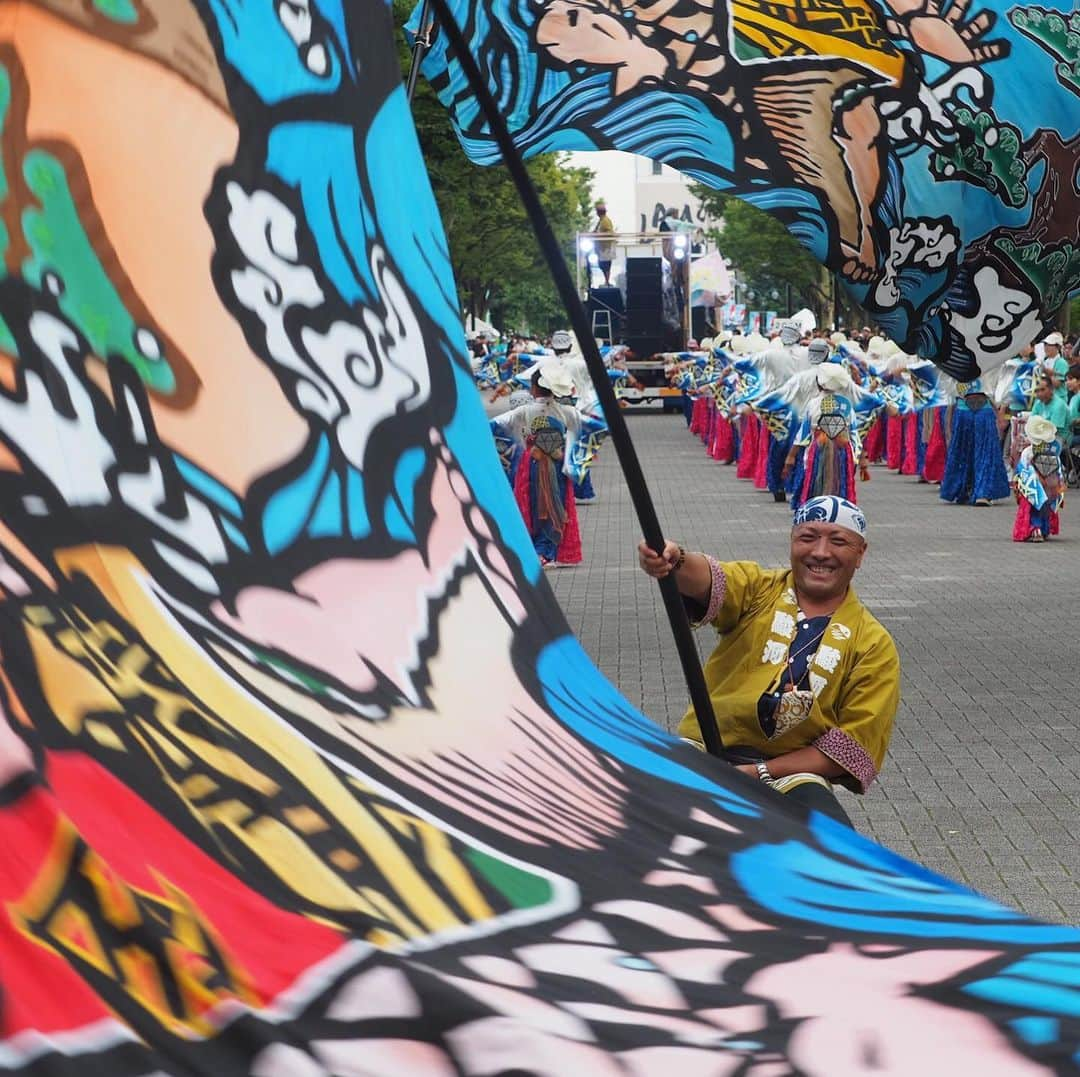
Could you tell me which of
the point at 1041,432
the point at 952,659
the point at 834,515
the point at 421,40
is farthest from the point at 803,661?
the point at 1041,432

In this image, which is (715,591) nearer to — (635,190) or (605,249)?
(605,249)

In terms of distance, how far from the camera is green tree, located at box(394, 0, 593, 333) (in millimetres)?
23781

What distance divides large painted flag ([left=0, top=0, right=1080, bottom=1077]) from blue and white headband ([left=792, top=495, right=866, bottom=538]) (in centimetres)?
79

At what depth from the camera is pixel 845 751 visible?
4570mm

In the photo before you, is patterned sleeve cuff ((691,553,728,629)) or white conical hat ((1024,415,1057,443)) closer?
patterned sleeve cuff ((691,553,728,629))

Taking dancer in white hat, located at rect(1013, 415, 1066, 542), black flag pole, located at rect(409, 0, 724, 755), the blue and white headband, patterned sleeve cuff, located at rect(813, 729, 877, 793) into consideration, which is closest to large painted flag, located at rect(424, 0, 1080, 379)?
black flag pole, located at rect(409, 0, 724, 755)

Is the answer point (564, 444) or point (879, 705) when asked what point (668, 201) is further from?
point (879, 705)

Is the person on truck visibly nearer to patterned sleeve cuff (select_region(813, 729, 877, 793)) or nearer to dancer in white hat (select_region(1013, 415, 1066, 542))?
dancer in white hat (select_region(1013, 415, 1066, 542))

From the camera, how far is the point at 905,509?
1989cm

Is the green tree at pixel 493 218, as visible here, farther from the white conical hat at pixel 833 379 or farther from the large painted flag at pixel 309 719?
the large painted flag at pixel 309 719

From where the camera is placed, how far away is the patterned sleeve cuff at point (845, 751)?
455cm

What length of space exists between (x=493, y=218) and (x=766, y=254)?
15.4 m

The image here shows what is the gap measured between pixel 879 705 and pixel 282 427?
175 cm

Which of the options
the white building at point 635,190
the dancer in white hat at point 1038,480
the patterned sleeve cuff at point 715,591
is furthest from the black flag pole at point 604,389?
the white building at point 635,190
